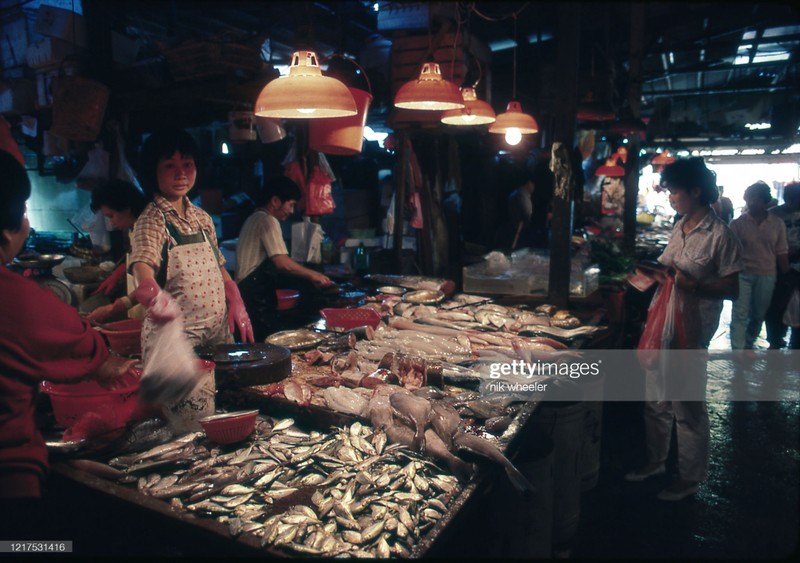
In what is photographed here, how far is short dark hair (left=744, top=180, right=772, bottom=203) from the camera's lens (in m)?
7.92

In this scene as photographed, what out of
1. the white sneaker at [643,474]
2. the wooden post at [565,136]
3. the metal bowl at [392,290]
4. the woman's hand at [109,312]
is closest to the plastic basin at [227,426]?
the woman's hand at [109,312]

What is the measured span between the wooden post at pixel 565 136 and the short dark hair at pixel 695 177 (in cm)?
116

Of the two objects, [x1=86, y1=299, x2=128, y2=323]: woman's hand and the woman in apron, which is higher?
the woman in apron

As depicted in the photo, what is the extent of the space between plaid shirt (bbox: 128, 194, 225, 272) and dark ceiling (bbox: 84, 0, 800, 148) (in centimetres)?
148

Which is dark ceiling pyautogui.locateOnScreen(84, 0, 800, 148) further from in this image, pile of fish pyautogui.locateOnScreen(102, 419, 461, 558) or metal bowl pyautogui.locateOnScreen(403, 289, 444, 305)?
pile of fish pyautogui.locateOnScreen(102, 419, 461, 558)

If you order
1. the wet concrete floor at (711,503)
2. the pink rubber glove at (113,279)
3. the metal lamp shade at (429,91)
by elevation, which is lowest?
the wet concrete floor at (711,503)

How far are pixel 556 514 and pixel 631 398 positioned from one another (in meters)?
2.89

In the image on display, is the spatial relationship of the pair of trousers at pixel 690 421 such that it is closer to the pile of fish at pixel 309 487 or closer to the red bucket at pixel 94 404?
the pile of fish at pixel 309 487

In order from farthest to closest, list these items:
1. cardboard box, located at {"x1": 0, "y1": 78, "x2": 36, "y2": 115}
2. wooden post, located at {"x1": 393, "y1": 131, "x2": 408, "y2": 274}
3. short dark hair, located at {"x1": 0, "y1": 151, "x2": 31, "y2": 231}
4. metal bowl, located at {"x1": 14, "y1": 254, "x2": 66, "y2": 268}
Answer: wooden post, located at {"x1": 393, "y1": 131, "x2": 408, "y2": 274}
cardboard box, located at {"x1": 0, "y1": 78, "x2": 36, "y2": 115}
metal bowl, located at {"x1": 14, "y1": 254, "x2": 66, "y2": 268}
short dark hair, located at {"x1": 0, "y1": 151, "x2": 31, "y2": 231}

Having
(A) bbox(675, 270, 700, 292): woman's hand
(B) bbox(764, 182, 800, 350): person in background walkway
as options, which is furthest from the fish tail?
(B) bbox(764, 182, 800, 350): person in background walkway

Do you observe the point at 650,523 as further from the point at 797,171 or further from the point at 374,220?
the point at 797,171

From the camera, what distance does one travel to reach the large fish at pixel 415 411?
2.67 m

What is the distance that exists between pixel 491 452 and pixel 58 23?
7113 mm

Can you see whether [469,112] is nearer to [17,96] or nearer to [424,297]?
[424,297]
